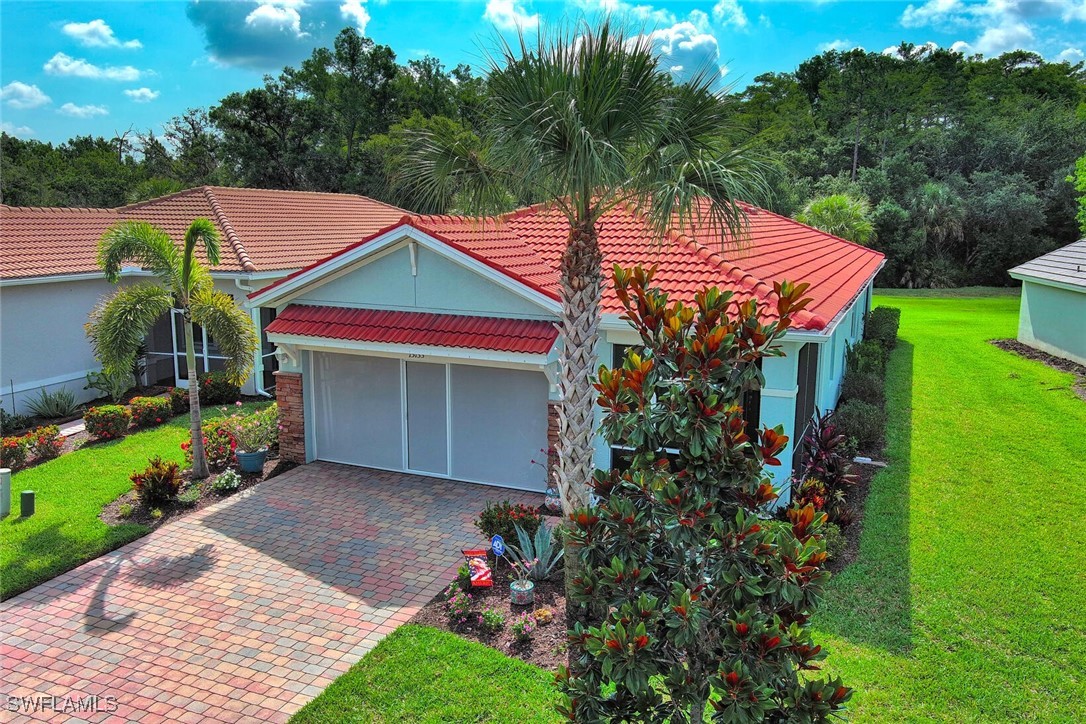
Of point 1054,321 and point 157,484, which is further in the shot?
point 1054,321

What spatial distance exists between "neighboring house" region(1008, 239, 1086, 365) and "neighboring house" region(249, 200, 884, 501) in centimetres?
1356

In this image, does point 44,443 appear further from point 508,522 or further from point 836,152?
point 836,152

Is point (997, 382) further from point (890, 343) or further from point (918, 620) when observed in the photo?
point (918, 620)

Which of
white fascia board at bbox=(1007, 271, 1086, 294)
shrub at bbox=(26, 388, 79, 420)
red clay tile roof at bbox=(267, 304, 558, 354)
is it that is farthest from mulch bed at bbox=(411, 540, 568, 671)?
white fascia board at bbox=(1007, 271, 1086, 294)

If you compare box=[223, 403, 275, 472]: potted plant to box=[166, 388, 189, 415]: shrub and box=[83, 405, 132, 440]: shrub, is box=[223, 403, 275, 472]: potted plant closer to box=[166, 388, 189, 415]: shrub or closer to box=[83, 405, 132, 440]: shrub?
box=[83, 405, 132, 440]: shrub

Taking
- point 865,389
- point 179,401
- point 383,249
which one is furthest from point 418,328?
point 865,389

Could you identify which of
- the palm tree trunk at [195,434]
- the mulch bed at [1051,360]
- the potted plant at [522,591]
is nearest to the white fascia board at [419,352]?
the palm tree trunk at [195,434]

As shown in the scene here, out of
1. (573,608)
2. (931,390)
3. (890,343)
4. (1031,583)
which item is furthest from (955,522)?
(890,343)

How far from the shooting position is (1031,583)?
9.66 m

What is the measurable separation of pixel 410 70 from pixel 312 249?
38.1 metres

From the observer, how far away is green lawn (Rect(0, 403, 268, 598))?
33.6 ft

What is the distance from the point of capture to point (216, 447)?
1383cm

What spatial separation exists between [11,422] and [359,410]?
332 inches

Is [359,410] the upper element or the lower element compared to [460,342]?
lower
